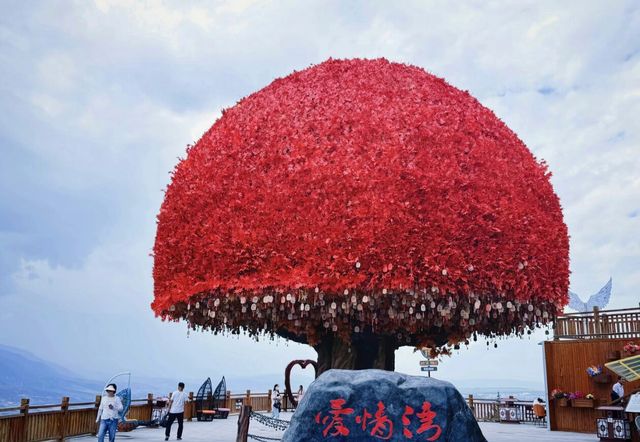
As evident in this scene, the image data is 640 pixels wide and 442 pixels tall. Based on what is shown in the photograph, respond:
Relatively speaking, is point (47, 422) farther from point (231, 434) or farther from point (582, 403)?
point (582, 403)

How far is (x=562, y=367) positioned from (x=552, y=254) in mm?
11844

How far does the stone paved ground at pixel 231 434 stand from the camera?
16.8 m

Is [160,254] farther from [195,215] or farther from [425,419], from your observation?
[425,419]

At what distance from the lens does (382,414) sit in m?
7.31

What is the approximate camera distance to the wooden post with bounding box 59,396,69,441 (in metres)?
15.7

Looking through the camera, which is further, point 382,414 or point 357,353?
point 357,353

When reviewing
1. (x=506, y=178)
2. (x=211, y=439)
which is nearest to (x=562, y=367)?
(x=211, y=439)

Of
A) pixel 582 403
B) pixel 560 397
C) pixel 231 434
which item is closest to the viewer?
pixel 231 434

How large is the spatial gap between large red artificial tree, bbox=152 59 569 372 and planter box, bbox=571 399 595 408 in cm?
1011

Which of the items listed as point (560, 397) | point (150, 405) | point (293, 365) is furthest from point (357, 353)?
point (150, 405)

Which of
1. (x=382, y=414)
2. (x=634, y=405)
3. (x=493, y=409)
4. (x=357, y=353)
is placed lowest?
(x=493, y=409)

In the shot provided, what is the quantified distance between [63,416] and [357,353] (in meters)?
9.10

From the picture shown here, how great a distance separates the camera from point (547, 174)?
10.8 metres

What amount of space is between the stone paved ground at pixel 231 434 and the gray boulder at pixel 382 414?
31.1ft
